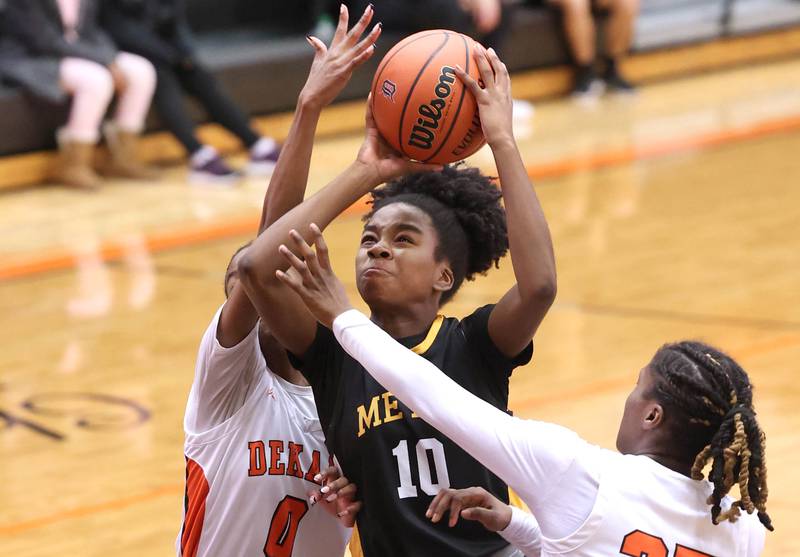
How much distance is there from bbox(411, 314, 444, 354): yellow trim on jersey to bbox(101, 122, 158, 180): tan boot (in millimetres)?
6589

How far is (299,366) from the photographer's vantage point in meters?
2.75

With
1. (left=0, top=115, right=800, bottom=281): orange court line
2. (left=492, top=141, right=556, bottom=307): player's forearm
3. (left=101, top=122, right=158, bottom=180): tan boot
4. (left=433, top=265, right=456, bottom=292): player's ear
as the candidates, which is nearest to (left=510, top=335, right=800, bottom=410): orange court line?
(left=0, top=115, right=800, bottom=281): orange court line

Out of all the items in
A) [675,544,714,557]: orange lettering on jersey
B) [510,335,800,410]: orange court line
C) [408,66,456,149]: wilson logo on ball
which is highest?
[408,66,456,149]: wilson logo on ball

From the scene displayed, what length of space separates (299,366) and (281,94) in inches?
298

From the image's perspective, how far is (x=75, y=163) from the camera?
8.84 meters

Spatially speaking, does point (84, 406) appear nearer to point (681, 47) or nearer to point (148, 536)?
point (148, 536)

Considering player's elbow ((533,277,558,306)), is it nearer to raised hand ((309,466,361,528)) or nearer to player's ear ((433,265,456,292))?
player's ear ((433,265,456,292))

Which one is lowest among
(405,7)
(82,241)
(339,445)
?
(82,241)

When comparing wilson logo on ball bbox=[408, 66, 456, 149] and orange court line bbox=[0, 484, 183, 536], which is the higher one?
wilson logo on ball bbox=[408, 66, 456, 149]

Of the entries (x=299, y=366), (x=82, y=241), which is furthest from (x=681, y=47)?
(x=299, y=366)

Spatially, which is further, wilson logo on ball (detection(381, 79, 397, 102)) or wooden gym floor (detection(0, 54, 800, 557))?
wooden gym floor (detection(0, 54, 800, 557))

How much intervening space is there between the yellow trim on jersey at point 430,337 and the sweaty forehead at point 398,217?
7.2 inches

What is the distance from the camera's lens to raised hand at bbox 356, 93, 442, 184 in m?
2.76

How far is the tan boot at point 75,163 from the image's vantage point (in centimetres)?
879
